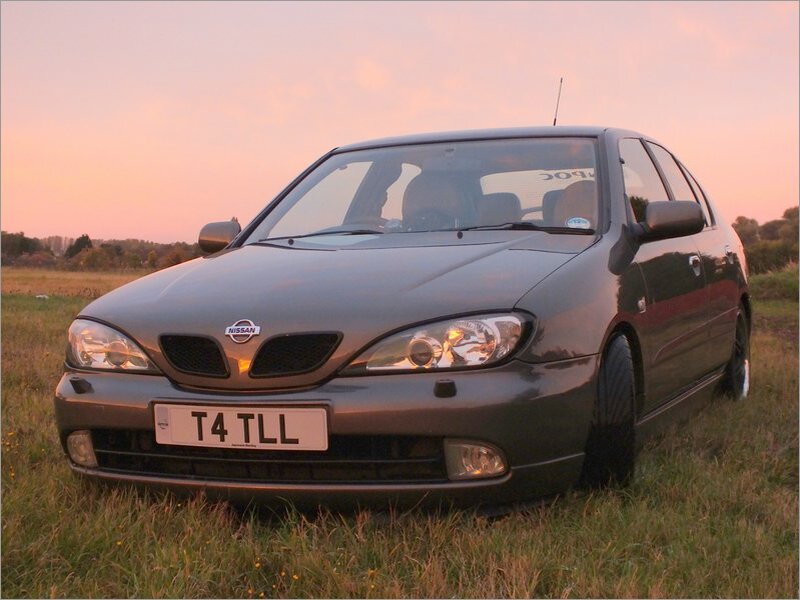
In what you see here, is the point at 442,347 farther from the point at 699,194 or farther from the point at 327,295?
the point at 699,194

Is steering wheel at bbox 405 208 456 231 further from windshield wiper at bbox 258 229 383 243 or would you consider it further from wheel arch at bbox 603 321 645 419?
wheel arch at bbox 603 321 645 419

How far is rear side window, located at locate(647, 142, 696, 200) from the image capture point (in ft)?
15.6

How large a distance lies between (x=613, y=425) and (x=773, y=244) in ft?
96.9

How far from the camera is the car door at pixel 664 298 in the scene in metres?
3.52

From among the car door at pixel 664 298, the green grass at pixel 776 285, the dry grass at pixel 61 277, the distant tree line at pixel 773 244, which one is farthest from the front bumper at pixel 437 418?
the dry grass at pixel 61 277

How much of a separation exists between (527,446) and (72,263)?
1235 inches

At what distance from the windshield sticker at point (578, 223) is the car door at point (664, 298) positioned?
0.72 ft

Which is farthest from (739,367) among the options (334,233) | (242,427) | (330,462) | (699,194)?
(242,427)

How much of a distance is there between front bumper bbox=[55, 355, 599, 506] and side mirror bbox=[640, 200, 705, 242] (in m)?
0.94

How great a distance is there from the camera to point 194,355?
283 cm

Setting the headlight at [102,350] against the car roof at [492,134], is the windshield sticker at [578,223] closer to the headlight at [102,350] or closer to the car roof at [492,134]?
the car roof at [492,134]

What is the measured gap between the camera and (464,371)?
2.62 meters

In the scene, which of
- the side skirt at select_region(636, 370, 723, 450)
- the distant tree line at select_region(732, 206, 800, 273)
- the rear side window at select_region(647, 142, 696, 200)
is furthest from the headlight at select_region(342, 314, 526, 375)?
the distant tree line at select_region(732, 206, 800, 273)

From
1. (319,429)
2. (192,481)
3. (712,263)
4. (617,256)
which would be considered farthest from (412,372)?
(712,263)
